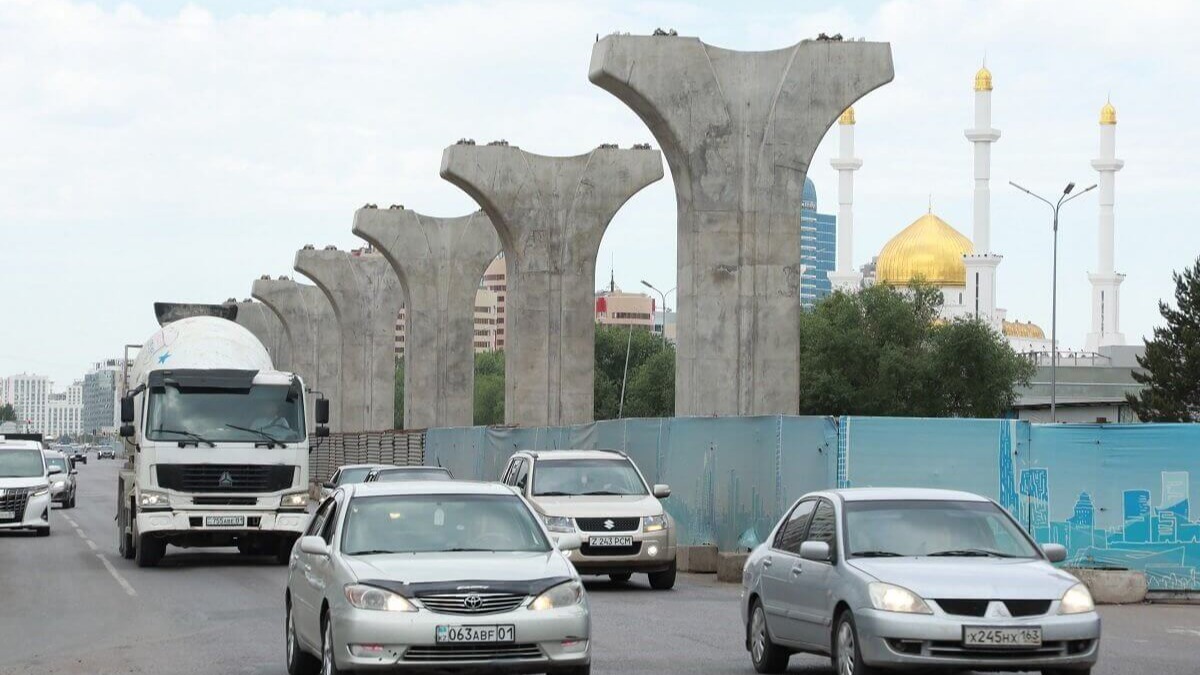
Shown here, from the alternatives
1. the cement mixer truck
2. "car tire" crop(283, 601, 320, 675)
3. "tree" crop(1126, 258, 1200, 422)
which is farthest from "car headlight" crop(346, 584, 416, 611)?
"tree" crop(1126, 258, 1200, 422)

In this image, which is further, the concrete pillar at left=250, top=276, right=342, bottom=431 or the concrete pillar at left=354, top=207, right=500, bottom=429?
the concrete pillar at left=250, top=276, right=342, bottom=431

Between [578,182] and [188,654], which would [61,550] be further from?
[578,182]

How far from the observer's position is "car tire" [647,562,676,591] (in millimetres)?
22894

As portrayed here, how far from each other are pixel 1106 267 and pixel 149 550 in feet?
445

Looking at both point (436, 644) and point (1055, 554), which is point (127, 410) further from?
point (1055, 554)

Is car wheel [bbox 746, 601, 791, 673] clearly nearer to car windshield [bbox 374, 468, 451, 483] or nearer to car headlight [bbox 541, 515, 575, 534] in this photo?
car headlight [bbox 541, 515, 575, 534]

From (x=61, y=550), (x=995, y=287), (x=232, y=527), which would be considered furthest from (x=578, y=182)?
(x=995, y=287)

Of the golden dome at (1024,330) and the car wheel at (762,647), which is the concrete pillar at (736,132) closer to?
the car wheel at (762,647)

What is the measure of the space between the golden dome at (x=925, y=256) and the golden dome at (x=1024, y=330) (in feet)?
69.0

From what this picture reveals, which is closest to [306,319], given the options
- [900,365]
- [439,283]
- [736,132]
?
[900,365]

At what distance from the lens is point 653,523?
74.4 feet

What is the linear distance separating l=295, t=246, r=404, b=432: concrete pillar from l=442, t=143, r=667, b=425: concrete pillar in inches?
1065

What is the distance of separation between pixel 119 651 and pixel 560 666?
5373 mm

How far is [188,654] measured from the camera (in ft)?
49.1
